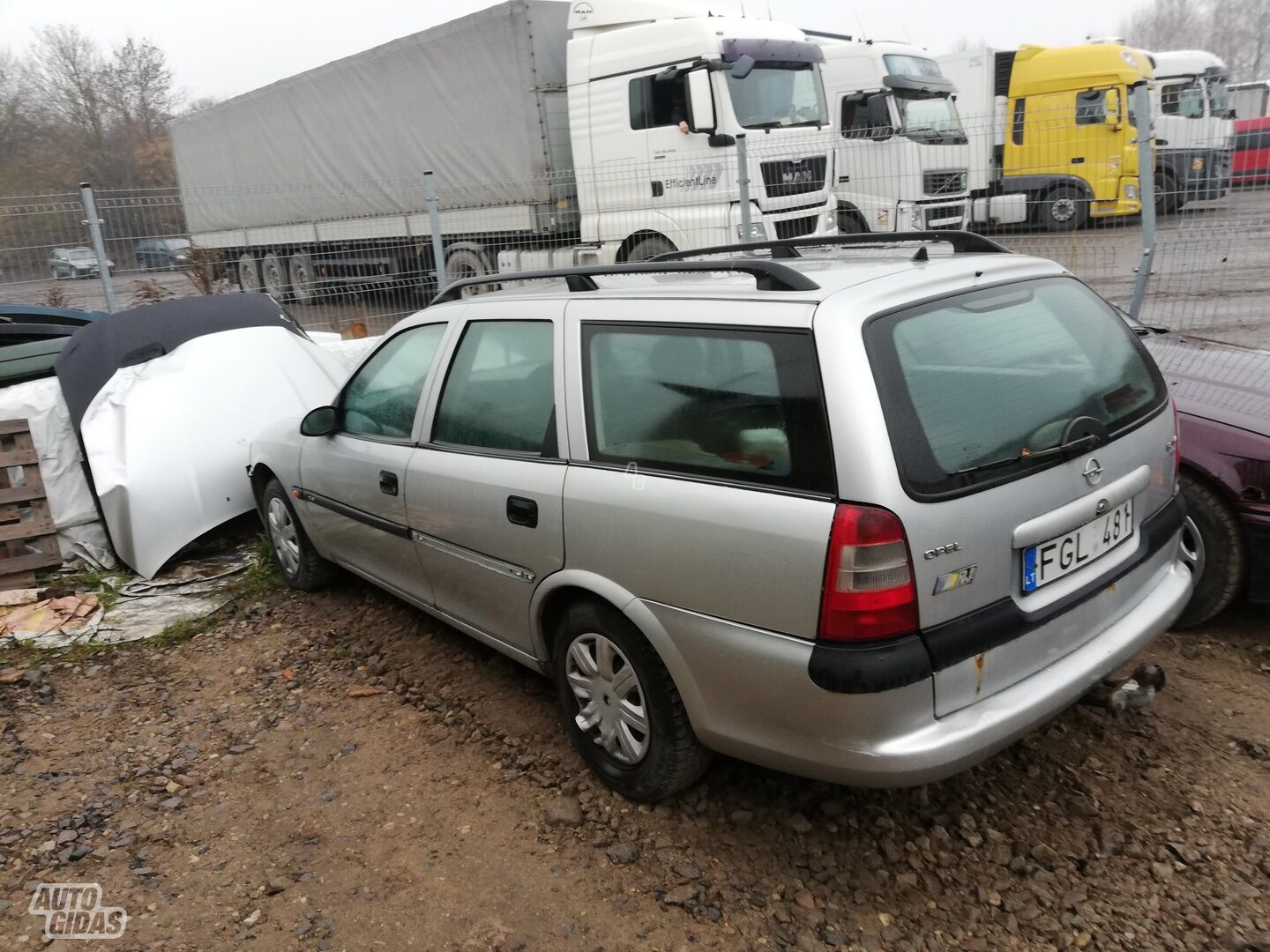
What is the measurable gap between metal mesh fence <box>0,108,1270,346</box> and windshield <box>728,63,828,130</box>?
0.74 ft

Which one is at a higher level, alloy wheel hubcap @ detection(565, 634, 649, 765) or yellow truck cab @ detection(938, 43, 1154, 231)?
yellow truck cab @ detection(938, 43, 1154, 231)

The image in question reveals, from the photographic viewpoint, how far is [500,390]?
3.30 m

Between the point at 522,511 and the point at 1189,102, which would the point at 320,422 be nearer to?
the point at 522,511

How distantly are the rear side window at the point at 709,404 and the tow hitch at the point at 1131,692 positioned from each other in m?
1.57

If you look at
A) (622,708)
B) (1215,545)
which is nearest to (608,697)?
(622,708)

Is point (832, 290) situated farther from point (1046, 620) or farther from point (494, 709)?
point (494, 709)

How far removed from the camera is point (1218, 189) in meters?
7.07

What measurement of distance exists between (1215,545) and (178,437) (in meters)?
5.12

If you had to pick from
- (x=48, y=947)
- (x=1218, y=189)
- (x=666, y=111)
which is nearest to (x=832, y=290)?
(x=48, y=947)

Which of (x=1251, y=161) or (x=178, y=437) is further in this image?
(x=1251, y=161)

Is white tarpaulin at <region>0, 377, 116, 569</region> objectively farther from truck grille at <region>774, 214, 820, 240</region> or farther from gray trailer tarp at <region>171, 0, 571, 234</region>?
truck grille at <region>774, 214, 820, 240</region>

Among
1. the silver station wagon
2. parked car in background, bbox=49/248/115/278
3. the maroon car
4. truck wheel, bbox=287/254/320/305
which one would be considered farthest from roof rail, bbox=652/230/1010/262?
truck wheel, bbox=287/254/320/305

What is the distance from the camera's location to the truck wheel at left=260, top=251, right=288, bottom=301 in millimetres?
15633

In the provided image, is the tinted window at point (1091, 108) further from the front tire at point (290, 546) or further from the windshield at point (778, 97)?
the front tire at point (290, 546)
